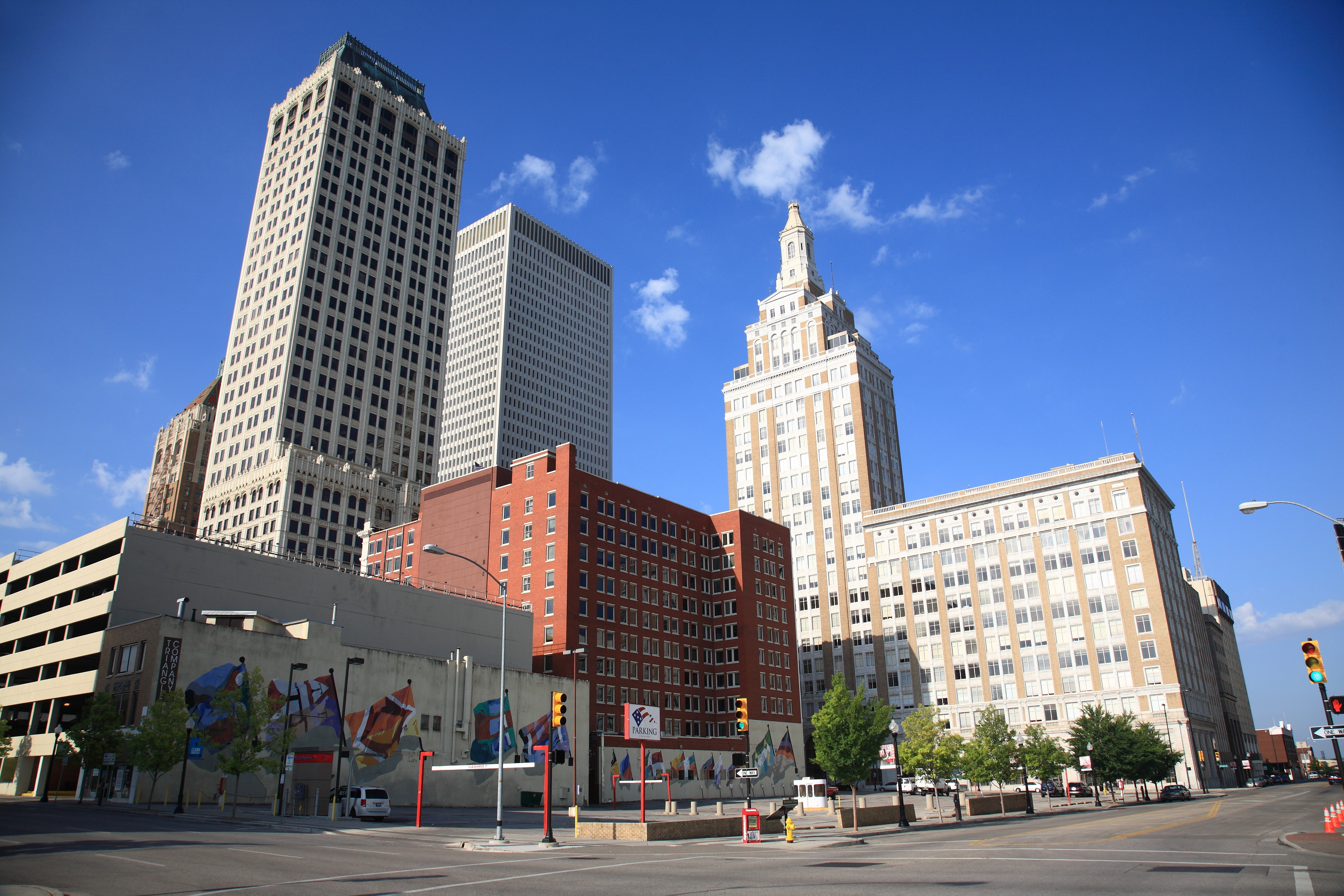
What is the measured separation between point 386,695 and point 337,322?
89018mm

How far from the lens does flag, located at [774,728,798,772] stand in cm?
10138

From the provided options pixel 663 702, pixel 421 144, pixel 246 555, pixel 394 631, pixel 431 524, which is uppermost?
pixel 421 144

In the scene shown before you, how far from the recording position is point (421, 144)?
158 m

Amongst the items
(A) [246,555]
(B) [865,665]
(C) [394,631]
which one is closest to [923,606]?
(B) [865,665]

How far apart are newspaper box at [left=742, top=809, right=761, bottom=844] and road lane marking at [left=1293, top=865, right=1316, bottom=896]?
18.4 meters

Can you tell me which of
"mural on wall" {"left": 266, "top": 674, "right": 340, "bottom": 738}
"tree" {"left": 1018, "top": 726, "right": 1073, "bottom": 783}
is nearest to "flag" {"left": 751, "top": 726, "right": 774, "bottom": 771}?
"tree" {"left": 1018, "top": 726, "right": 1073, "bottom": 783}

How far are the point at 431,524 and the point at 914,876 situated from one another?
8934 centimetres

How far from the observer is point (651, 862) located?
24594 millimetres

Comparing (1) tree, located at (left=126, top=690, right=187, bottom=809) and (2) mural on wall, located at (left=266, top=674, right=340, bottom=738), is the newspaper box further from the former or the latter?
(2) mural on wall, located at (left=266, top=674, right=340, bottom=738)

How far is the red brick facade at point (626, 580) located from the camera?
286 feet

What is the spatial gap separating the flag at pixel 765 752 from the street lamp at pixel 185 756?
62100 mm

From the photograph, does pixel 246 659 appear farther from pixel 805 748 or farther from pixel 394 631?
pixel 805 748

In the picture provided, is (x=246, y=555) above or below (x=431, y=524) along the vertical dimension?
below

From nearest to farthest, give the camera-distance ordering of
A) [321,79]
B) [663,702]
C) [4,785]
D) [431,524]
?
[4,785], [663,702], [431,524], [321,79]
